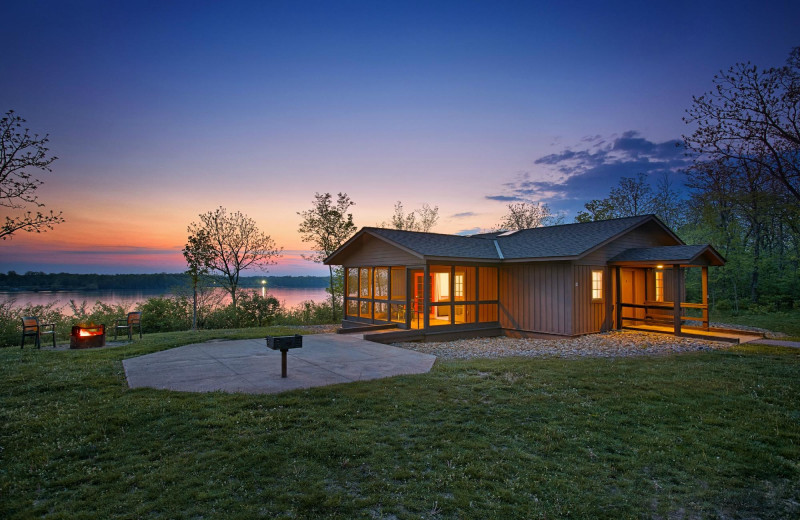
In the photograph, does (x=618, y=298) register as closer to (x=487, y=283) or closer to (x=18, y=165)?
(x=487, y=283)

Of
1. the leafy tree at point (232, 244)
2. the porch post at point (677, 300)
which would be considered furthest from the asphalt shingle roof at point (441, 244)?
the leafy tree at point (232, 244)

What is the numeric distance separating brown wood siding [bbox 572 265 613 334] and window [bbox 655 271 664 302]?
312 centimetres

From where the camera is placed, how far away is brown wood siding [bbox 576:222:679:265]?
1184 centimetres

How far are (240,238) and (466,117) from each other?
12.0 m

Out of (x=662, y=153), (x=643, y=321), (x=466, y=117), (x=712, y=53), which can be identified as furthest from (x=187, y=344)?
(x=662, y=153)

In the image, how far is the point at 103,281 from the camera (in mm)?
38188

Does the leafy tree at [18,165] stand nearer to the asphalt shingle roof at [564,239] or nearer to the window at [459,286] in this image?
the window at [459,286]

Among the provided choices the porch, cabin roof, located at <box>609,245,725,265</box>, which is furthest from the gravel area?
cabin roof, located at <box>609,245,725,265</box>

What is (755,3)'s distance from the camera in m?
10.4

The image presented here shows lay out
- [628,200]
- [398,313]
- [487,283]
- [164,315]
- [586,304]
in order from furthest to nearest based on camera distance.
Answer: [628,200] → [164,315] → [398,313] → [487,283] → [586,304]

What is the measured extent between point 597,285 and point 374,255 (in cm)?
706

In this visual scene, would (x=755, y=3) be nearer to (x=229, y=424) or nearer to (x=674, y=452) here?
(x=674, y=452)

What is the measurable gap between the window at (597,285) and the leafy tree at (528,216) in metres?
18.1

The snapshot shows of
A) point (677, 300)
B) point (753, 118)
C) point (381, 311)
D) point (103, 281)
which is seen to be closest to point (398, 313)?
point (381, 311)
